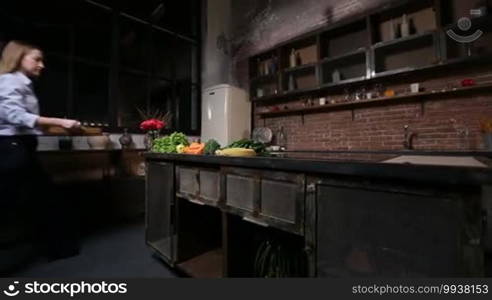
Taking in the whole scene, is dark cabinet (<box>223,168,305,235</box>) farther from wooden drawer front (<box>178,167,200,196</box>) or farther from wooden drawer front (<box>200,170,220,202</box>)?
wooden drawer front (<box>178,167,200,196</box>)

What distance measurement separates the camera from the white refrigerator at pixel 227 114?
4.01 metres

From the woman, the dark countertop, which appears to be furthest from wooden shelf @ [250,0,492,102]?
the woman

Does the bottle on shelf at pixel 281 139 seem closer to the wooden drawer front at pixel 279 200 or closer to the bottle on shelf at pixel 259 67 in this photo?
the bottle on shelf at pixel 259 67

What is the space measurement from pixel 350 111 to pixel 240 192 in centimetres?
239

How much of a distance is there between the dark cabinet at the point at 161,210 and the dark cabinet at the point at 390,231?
1033 mm

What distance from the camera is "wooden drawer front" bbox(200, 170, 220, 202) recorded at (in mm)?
1349

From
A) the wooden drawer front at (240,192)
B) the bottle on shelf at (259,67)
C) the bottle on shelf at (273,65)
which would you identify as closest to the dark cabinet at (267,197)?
the wooden drawer front at (240,192)

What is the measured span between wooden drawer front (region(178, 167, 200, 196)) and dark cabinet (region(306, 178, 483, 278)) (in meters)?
0.78

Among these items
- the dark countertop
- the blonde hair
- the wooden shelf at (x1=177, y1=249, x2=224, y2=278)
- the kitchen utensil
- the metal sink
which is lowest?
the wooden shelf at (x1=177, y1=249, x2=224, y2=278)

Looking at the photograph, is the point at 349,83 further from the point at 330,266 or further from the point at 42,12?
the point at 42,12

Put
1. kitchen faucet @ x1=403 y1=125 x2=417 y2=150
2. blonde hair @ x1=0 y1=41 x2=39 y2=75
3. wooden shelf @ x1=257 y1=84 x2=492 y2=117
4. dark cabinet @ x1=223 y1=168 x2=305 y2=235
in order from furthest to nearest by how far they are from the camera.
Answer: kitchen faucet @ x1=403 y1=125 x2=417 y2=150 < wooden shelf @ x1=257 y1=84 x2=492 y2=117 < blonde hair @ x1=0 y1=41 x2=39 y2=75 < dark cabinet @ x1=223 y1=168 x2=305 y2=235

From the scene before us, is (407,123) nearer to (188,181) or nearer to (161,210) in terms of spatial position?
(188,181)

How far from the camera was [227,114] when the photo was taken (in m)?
4.02

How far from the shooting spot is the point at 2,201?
165cm
